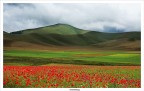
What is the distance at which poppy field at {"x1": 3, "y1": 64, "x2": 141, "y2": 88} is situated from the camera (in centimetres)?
1195

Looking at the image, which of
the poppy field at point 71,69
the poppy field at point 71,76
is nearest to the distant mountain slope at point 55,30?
the poppy field at point 71,69

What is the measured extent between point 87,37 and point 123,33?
2.05 feet

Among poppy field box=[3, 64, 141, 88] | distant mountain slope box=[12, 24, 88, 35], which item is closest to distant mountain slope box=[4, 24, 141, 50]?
distant mountain slope box=[12, 24, 88, 35]

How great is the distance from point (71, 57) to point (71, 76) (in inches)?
13.0

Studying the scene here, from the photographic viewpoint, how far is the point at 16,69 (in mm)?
12086

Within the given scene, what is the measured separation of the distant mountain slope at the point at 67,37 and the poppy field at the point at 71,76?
1.31ft

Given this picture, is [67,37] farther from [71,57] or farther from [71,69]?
[71,69]

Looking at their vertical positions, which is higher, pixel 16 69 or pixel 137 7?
pixel 137 7

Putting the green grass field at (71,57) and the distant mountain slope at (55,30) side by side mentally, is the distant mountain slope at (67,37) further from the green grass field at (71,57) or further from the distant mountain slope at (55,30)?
the green grass field at (71,57)

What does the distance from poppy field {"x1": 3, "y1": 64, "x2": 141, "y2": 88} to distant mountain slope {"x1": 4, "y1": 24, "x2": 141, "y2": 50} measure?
1.31 feet

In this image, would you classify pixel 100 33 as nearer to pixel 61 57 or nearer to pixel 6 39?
pixel 61 57

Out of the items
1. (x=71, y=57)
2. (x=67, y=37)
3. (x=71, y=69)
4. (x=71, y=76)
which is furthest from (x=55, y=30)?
(x=71, y=76)

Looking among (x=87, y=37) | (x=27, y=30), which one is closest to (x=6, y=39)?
(x=27, y=30)

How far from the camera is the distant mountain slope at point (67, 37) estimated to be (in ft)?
39.6
